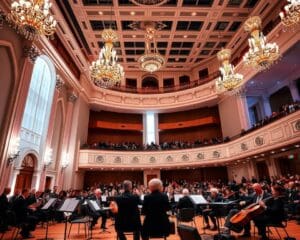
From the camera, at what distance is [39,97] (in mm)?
10250

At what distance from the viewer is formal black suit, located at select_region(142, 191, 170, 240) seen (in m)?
2.65

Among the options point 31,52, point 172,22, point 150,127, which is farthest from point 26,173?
point 172,22

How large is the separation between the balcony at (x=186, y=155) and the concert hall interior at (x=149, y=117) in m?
0.08

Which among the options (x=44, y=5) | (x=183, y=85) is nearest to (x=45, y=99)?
(x=44, y=5)

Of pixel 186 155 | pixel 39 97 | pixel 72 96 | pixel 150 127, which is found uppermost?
pixel 72 96

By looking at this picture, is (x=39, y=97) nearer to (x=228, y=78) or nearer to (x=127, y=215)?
(x=127, y=215)

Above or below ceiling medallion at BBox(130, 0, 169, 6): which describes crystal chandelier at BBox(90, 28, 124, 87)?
below

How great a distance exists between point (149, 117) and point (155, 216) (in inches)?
673

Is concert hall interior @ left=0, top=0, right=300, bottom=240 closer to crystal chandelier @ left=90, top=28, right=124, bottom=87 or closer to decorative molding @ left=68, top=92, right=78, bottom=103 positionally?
crystal chandelier @ left=90, top=28, right=124, bottom=87

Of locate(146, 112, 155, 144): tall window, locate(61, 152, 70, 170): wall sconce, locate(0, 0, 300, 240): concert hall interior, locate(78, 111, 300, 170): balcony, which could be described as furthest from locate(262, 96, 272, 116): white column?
locate(61, 152, 70, 170): wall sconce

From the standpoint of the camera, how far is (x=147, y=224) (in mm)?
2701

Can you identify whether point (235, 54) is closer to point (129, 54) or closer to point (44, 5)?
point (129, 54)

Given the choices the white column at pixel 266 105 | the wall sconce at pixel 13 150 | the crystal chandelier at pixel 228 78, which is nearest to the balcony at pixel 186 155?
the crystal chandelier at pixel 228 78

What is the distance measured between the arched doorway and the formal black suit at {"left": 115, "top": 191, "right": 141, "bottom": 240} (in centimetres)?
780
